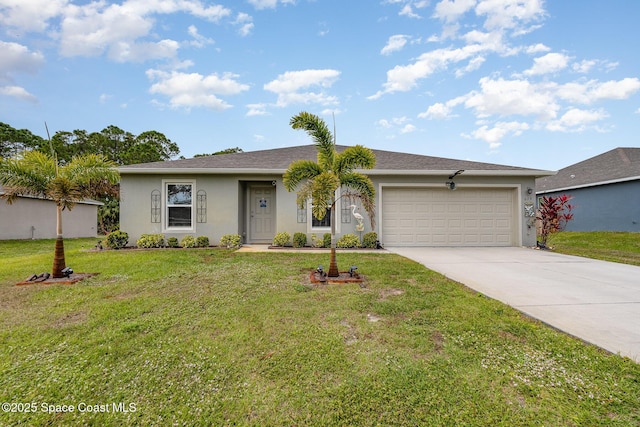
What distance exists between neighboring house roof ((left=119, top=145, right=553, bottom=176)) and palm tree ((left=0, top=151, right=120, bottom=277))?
131 inches

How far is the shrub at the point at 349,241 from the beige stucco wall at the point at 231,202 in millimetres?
395

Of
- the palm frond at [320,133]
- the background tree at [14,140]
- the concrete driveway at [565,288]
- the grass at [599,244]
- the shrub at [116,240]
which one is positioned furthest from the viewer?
the background tree at [14,140]

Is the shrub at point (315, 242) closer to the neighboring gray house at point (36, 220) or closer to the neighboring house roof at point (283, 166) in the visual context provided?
the neighboring house roof at point (283, 166)

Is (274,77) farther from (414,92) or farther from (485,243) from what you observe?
(485,243)

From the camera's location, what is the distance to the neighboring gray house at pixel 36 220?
1214 centimetres

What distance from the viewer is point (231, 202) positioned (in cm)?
930

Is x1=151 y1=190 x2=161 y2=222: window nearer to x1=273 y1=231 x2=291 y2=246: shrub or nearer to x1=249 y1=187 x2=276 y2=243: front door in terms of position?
x1=249 y1=187 x2=276 y2=243: front door

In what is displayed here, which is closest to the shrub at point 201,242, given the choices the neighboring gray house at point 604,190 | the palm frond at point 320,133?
the palm frond at point 320,133

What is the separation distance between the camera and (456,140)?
48.1ft

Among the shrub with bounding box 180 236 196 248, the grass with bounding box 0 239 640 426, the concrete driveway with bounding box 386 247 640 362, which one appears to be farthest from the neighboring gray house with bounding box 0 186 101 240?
the concrete driveway with bounding box 386 247 640 362

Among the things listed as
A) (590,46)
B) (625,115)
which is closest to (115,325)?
(590,46)

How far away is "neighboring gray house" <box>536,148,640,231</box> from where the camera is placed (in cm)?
1180

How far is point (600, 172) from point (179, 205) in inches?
795

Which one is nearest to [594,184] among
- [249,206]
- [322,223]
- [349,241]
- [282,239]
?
[349,241]
